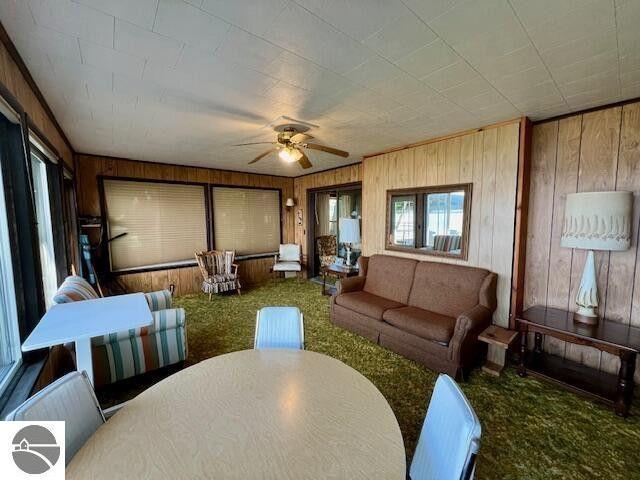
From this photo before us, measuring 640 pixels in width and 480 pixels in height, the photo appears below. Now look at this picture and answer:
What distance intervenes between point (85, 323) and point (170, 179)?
3.96 metres

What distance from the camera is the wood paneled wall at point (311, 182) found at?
516 cm

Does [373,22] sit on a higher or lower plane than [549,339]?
higher

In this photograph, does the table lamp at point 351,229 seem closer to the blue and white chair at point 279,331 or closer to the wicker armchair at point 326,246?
the wicker armchair at point 326,246

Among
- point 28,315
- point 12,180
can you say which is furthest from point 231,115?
point 28,315

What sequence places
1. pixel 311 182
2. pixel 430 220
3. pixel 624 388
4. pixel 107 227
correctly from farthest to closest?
pixel 311 182
pixel 107 227
pixel 430 220
pixel 624 388

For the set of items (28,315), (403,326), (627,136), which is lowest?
(403,326)

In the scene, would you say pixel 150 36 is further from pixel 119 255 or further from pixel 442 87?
pixel 119 255

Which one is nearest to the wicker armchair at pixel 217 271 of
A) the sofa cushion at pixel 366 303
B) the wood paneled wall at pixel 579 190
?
the sofa cushion at pixel 366 303

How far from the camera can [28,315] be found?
186 centimetres

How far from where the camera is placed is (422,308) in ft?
10.2

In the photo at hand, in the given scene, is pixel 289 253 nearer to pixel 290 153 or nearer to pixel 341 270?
pixel 341 270

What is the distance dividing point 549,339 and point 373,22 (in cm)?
329

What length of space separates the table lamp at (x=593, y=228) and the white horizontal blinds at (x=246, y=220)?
17.1 feet

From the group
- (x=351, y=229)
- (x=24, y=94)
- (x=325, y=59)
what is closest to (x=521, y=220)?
(x=351, y=229)
